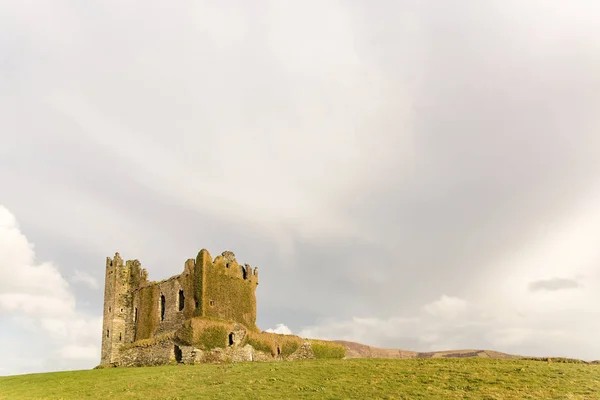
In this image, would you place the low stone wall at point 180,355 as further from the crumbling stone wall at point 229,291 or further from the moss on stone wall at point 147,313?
the moss on stone wall at point 147,313

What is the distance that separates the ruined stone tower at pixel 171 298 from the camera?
55500 mm

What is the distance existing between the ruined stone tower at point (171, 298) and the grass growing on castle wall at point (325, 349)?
7.63 m

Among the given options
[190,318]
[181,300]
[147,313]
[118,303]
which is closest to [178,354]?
[190,318]

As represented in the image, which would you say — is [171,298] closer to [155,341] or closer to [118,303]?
[155,341]

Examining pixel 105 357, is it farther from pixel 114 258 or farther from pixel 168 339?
pixel 168 339

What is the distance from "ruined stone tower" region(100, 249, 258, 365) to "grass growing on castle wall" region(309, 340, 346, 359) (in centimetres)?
763

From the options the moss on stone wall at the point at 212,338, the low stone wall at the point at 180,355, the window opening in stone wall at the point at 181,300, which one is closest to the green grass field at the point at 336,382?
the low stone wall at the point at 180,355

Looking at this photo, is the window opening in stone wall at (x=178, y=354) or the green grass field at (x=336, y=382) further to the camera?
the window opening in stone wall at (x=178, y=354)

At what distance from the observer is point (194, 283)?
2200 inches

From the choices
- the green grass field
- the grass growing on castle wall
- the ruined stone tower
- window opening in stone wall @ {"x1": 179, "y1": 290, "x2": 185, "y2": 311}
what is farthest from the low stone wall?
the grass growing on castle wall

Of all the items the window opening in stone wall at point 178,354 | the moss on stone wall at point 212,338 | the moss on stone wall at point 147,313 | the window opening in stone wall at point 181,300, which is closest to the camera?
the window opening in stone wall at point 178,354

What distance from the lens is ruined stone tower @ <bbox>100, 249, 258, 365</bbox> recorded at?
55500 millimetres

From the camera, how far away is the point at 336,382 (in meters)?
33.4

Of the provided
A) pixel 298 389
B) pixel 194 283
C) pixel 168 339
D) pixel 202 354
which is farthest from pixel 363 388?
pixel 194 283
